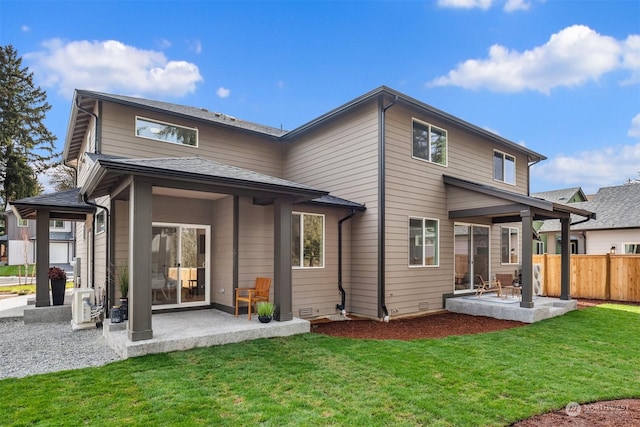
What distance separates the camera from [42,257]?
8547mm

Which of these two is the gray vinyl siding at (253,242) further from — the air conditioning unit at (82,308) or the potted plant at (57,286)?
the potted plant at (57,286)

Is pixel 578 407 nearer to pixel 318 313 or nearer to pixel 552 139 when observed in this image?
pixel 318 313

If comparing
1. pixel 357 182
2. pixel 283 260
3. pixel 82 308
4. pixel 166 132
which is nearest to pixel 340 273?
pixel 357 182

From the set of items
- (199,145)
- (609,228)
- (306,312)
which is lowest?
(306,312)

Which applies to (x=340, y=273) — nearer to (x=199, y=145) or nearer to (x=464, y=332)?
(x=464, y=332)

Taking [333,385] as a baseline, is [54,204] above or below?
above

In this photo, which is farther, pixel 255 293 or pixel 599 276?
pixel 599 276

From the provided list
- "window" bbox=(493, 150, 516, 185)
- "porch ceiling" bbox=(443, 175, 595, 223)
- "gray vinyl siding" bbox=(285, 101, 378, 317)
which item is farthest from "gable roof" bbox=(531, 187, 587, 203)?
"gray vinyl siding" bbox=(285, 101, 378, 317)

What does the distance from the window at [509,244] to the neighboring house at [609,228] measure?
604cm

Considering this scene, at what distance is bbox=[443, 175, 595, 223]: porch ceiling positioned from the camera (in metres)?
8.43

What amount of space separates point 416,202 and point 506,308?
3.20m

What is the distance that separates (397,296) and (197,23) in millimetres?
11443

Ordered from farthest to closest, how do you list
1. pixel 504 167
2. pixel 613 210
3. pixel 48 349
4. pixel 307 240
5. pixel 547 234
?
pixel 547 234 → pixel 613 210 → pixel 504 167 → pixel 307 240 → pixel 48 349

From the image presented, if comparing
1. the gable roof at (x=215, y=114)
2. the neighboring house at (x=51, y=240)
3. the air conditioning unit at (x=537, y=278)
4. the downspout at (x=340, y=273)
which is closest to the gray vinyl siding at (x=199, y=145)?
the gable roof at (x=215, y=114)
